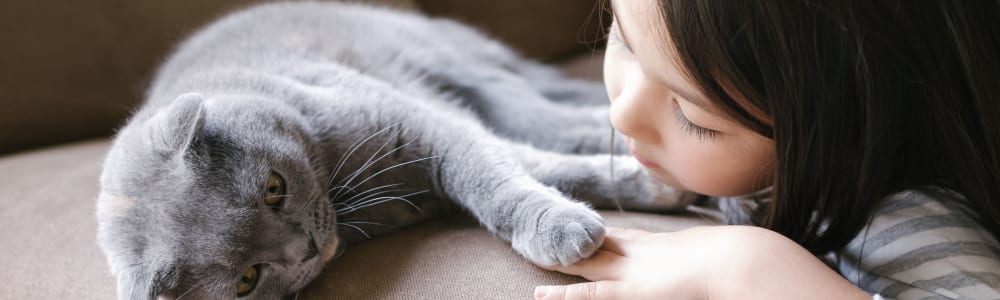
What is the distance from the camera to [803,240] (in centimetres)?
86

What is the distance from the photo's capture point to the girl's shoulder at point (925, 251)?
72cm

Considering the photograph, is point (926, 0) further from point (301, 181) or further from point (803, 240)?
point (301, 181)

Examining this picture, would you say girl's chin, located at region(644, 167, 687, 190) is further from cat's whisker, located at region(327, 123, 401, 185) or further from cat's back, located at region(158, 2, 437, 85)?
cat's back, located at region(158, 2, 437, 85)

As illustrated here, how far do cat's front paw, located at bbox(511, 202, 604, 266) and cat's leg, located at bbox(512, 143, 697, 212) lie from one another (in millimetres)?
205

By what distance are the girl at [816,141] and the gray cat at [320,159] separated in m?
0.14

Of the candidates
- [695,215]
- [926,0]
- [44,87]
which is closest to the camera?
[926,0]

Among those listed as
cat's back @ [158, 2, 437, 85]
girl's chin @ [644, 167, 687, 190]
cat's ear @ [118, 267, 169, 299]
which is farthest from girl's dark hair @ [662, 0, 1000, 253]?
cat's back @ [158, 2, 437, 85]

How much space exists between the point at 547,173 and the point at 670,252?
33 centimetres

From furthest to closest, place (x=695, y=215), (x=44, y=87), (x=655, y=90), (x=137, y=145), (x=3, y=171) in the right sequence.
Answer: (x=44, y=87) < (x=3, y=171) < (x=695, y=215) < (x=137, y=145) < (x=655, y=90)

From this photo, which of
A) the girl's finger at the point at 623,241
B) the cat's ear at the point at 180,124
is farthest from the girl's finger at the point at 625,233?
the cat's ear at the point at 180,124

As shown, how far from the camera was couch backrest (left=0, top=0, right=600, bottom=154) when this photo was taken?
1361 millimetres

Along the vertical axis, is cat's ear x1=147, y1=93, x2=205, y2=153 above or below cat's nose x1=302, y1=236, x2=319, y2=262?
above

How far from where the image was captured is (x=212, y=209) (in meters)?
0.82

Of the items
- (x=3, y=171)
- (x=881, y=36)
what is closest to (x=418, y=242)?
(x=881, y=36)
